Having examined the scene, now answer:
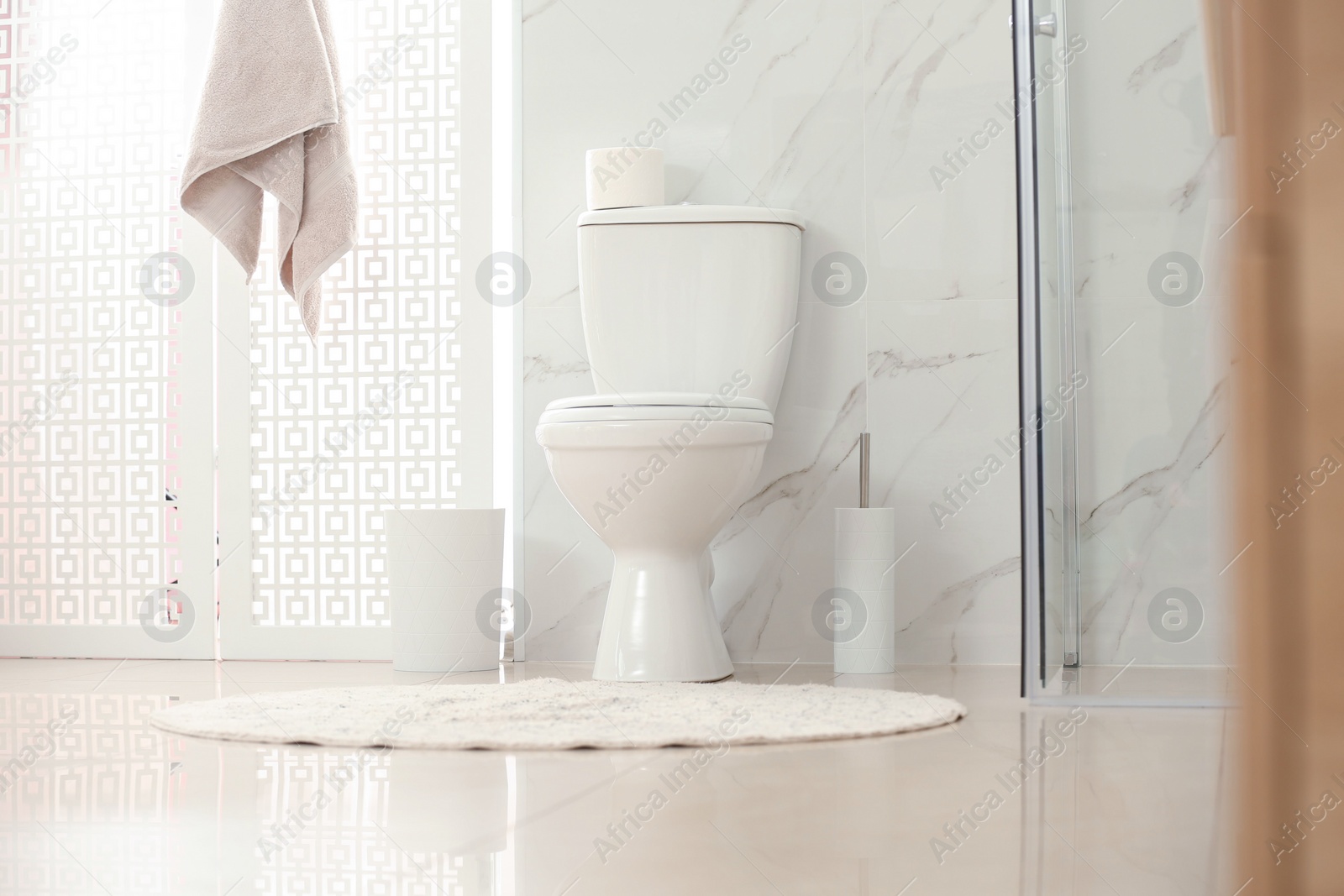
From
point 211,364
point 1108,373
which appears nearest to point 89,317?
point 211,364

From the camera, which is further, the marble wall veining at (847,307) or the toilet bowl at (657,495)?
the marble wall veining at (847,307)

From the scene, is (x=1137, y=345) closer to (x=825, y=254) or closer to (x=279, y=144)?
(x=825, y=254)

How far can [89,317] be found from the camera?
253cm

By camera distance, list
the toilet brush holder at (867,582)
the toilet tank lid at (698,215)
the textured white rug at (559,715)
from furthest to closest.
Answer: the toilet tank lid at (698,215), the toilet brush holder at (867,582), the textured white rug at (559,715)

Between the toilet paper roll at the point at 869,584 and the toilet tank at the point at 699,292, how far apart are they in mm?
328

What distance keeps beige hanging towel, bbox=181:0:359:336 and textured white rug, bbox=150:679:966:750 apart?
983 mm

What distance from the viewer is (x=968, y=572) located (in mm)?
2252

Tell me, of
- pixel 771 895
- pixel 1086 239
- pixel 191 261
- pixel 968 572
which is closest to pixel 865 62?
pixel 1086 239

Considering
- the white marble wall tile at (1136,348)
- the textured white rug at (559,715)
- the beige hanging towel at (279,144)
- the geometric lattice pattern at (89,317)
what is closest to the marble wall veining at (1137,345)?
the white marble wall tile at (1136,348)

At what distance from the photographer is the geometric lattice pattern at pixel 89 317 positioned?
249cm

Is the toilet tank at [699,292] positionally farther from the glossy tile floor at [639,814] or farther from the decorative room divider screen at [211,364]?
the glossy tile floor at [639,814]

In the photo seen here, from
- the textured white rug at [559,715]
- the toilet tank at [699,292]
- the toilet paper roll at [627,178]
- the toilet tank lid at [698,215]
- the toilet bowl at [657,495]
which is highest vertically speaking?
the toilet paper roll at [627,178]

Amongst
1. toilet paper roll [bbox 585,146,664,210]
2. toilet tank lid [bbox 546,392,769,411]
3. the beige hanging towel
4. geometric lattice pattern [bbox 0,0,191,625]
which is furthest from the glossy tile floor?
toilet paper roll [bbox 585,146,664,210]

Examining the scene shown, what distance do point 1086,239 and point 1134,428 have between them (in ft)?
0.93
